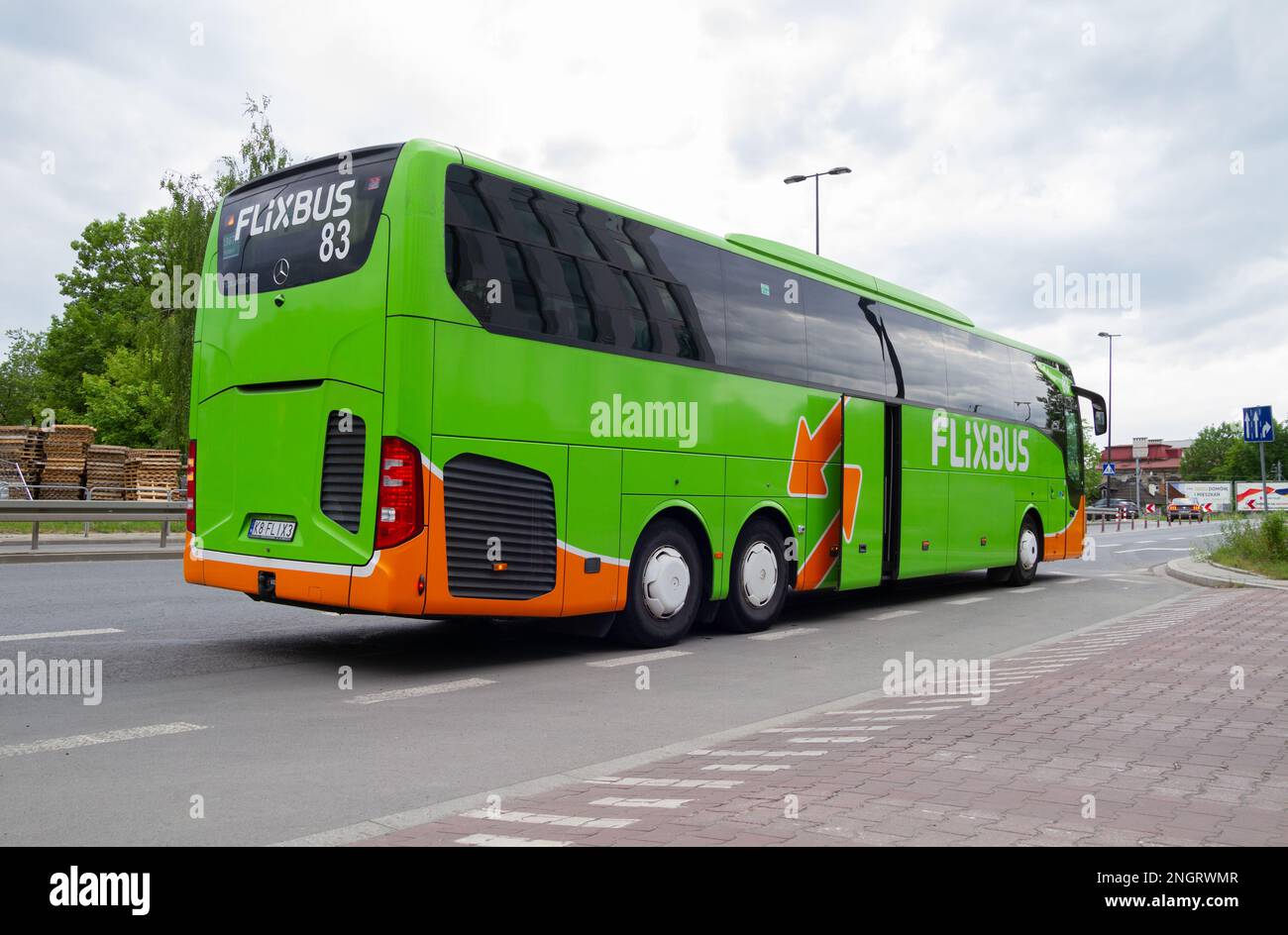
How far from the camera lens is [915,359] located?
14.2m

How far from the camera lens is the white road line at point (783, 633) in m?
10.9

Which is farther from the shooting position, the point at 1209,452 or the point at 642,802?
the point at 1209,452

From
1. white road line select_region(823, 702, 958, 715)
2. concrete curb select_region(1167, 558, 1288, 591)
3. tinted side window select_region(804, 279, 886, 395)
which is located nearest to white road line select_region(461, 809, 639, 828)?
white road line select_region(823, 702, 958, 715)

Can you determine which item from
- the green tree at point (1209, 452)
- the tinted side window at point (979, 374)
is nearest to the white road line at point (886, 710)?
the tinted side window at point (979, 374)

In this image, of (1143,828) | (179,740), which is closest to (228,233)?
(179,740)

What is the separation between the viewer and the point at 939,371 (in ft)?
48.4

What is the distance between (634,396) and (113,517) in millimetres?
13195

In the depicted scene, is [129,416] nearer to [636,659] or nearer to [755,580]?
[755,580]

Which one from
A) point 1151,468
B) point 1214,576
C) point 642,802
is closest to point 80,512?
point 642,802

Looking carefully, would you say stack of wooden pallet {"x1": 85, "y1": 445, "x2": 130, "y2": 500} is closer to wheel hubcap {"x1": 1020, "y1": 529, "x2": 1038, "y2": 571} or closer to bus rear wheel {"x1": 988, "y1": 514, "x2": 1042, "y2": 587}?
bus rear wheel {"x1": 988, "y1": 514, "x2": 1042, "y2": 587}

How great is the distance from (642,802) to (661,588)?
5.21 meters

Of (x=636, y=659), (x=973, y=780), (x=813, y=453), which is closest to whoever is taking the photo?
(x=973, y=780)

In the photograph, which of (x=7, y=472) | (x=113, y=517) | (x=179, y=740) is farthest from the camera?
(x=7, y=472)
